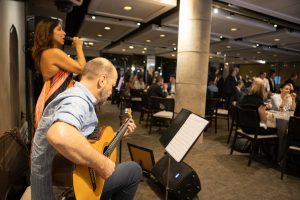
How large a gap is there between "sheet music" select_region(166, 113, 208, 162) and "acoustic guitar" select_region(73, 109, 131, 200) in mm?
642

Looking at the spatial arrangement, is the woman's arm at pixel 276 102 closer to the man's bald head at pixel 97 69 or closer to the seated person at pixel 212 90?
the seated person at pixel 212 90

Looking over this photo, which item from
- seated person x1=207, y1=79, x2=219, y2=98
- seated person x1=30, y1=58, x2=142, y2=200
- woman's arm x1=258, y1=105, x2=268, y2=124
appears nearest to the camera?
seated person x1=30, y1=58, x2=142, y2=200

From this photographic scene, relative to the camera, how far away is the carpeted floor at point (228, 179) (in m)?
2.59

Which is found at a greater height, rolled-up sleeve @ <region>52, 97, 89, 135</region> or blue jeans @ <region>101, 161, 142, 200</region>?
rolled-up sleeve @ <region>52, 97, 89, 135</region>

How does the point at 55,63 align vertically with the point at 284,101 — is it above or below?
above

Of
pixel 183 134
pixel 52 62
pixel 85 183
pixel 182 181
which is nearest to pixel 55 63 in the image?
pixel 52 62

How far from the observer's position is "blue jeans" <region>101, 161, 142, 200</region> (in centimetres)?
157

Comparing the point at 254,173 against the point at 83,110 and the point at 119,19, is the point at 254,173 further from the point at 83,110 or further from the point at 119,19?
the point at 119,19

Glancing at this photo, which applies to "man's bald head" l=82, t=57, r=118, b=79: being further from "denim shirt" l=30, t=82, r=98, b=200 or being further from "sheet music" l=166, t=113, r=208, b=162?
"sheet music" l=166, t=113, r=208, b=162

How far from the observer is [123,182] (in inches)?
64.2

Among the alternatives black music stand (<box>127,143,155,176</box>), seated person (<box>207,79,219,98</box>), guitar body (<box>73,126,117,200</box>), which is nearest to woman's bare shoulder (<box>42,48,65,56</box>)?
guitar body (<box>73,126,117,200</box>)

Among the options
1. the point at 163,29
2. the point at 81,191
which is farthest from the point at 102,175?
the point at 163,29

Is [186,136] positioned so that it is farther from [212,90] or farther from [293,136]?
[212,90]

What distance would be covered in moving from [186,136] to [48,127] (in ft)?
3.81
